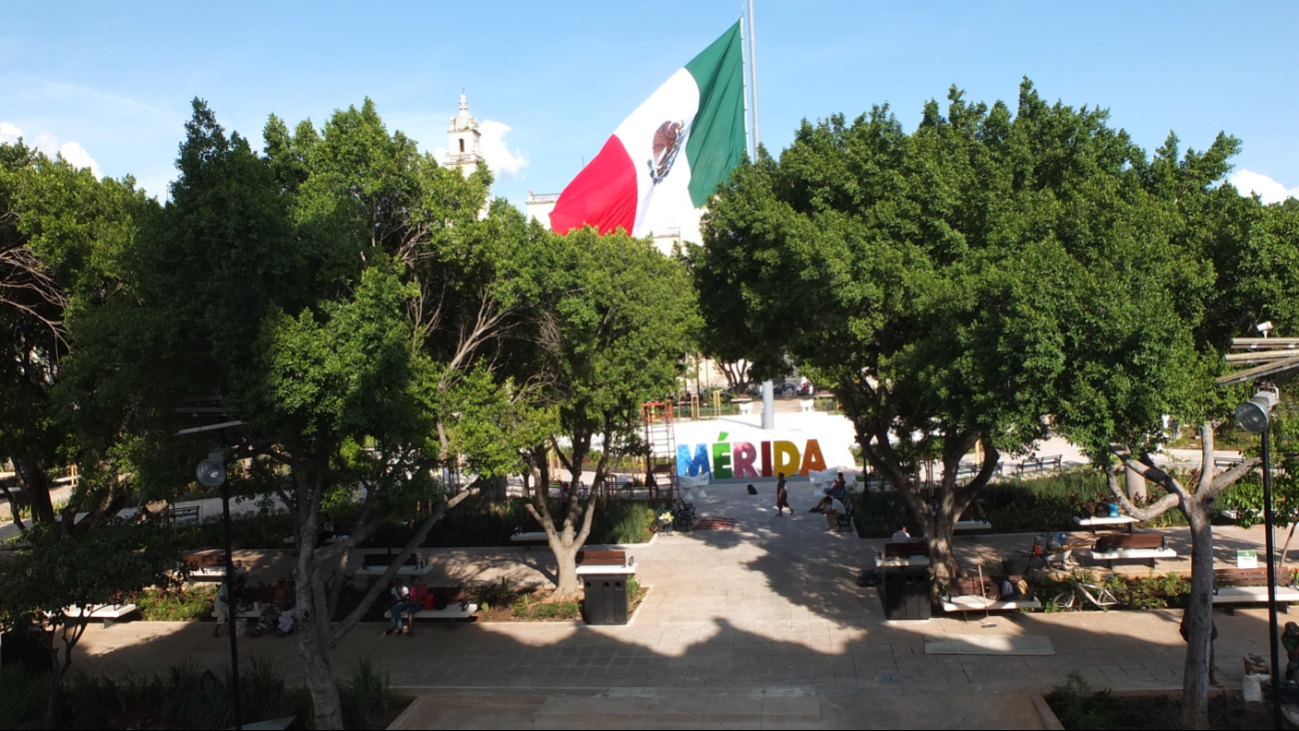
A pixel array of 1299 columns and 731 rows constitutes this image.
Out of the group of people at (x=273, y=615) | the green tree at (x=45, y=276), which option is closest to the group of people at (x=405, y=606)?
the group of people at (x=273, y=615)

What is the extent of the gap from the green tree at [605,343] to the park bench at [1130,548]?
27.8 ft

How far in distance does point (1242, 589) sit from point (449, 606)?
13322 millimetres

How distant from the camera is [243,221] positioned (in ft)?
32.2

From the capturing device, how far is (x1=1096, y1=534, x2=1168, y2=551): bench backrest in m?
16.2

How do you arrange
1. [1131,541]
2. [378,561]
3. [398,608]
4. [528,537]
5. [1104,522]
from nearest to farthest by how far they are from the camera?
[398,608], [1131,541], [378,561], [1104,522], [528,537]

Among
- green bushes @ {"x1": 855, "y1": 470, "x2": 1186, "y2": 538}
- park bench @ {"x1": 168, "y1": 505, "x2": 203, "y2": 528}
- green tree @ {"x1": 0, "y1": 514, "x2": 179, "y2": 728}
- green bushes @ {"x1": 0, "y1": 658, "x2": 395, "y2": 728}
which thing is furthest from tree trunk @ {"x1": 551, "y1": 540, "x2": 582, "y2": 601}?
park bench @ {"x1": 168, "y1": 505, "x2": 203, "y2": 528}

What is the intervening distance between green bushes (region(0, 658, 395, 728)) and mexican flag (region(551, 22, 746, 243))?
15.7 m

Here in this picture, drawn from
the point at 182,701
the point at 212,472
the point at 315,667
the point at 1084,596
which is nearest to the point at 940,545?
the point at 1084,596

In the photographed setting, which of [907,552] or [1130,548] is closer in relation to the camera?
[1130,548]

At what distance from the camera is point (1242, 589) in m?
14.4

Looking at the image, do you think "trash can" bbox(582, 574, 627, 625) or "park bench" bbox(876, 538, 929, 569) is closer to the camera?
"trash can" bbox(582, 574, 627, 625)

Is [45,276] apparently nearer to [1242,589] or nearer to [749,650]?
[749,650]

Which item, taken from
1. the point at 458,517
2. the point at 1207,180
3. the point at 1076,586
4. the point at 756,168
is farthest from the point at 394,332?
the point at 458,517

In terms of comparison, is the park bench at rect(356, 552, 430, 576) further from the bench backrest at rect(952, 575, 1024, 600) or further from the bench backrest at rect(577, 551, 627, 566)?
the bench backrest at rect(952, 575, 1024, 600)
